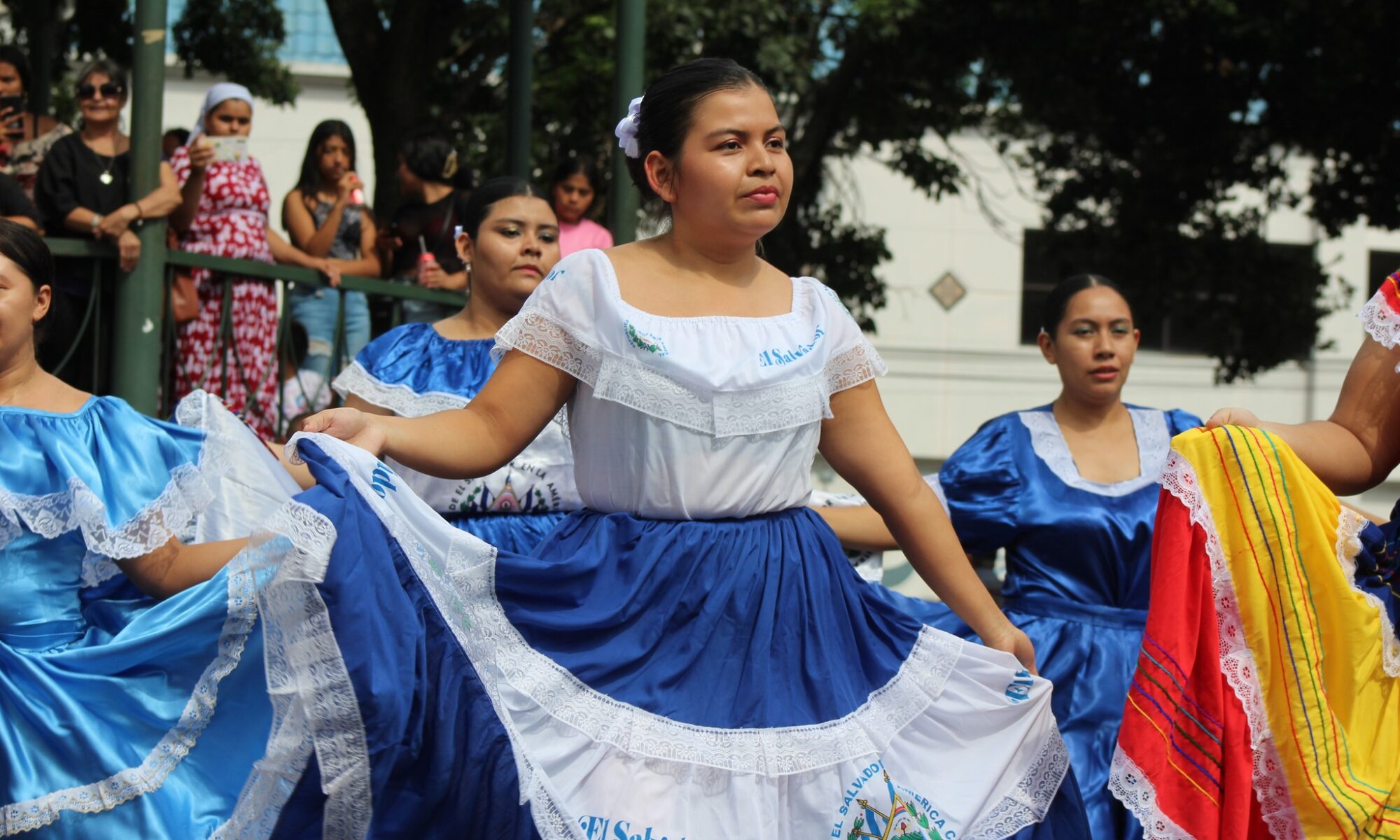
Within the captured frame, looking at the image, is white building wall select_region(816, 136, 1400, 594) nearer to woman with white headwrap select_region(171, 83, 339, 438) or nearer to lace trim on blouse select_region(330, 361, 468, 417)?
woman with white headwrap select_region(171, 83, 339, 438)

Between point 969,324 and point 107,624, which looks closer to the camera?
point 107,624

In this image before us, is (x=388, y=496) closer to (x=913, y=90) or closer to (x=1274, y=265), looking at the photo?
(x=913, y=90)

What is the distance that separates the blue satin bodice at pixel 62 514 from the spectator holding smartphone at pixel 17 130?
292 centimetres

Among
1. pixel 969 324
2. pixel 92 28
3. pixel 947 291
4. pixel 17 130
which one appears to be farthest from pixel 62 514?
pixel 969 324

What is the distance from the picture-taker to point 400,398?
14.0ft

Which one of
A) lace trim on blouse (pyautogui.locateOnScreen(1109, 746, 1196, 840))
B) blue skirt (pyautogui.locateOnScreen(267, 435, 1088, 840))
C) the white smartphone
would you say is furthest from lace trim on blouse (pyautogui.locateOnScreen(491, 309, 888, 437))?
the white smartphone

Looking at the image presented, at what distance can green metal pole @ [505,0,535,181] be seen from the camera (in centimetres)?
779

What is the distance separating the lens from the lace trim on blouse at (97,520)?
3.34m

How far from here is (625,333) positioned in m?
2.89

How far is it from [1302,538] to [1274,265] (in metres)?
10.4

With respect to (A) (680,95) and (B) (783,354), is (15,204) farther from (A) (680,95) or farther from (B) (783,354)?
(B) (783,354)

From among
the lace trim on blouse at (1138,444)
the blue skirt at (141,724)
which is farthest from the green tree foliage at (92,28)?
the blue skirt at (141,724)

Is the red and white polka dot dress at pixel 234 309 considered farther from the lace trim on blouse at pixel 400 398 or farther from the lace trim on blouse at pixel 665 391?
the lace trim on blouse at pixel 665 391

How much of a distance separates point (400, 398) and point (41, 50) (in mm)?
6740
